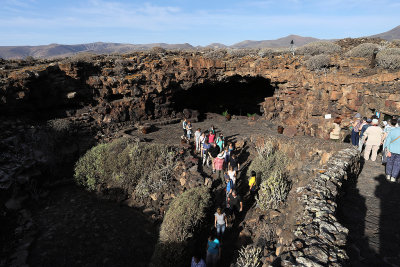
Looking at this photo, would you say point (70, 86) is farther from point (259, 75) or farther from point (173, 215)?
point (259, 75)

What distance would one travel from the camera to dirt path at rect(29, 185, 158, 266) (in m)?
8.33

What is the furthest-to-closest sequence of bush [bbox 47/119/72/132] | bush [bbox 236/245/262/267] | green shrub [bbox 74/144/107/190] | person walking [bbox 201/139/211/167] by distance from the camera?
bush [bbox 47/119/72/132] < green shrub [bbox 74/144/107/190] < person walking [bbox 201/139/211/167] < bush [bbox 236/245/262/267]

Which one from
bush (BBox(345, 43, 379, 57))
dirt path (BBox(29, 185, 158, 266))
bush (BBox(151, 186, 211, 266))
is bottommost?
dirt path (BBox(29, 185, 158, 266))

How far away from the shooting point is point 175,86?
19891 mm

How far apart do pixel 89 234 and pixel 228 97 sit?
19137mm

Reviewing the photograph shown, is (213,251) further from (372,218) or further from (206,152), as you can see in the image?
(206,152)

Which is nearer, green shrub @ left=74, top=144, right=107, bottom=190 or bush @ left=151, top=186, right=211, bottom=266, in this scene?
bush @ left=151, top=186, right=211, bottom=266

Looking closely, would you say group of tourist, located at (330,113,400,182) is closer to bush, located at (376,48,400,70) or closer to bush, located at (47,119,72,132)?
bush, located at (376,48,400,70)

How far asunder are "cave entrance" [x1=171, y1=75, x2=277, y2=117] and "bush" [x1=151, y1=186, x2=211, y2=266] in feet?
44.1

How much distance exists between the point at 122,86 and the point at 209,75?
7672 mm

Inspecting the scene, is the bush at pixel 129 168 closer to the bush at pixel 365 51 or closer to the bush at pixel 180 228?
the bush at pixel 180 228

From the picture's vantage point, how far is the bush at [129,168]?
11.5 metres

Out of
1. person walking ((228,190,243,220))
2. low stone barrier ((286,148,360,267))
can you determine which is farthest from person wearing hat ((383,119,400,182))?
person walking ((228,190,243,220))

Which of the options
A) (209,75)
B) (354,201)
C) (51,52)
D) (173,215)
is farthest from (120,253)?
(51,52)
